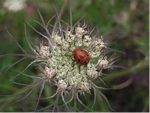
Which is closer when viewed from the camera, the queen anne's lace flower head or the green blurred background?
the queen anne's lace flower head

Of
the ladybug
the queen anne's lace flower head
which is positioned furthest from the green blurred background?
the ladybug

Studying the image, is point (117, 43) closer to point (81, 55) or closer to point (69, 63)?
point (69, 63)

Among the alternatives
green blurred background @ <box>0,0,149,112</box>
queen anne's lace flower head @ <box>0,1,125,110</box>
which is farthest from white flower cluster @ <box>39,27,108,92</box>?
green blurred background @ <box>0,0,149,112</box>

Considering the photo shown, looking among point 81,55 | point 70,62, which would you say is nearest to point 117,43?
point 70,62

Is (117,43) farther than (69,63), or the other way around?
(117,43)

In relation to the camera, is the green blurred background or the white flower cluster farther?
the green blurred background

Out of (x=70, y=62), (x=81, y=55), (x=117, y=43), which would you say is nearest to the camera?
(x=81, y=55)

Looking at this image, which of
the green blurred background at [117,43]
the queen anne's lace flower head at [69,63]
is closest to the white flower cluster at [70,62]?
the queen anne's lace flower head at [69,63]

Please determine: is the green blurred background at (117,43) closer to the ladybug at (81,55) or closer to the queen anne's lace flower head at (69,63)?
the queen anne's lace flower head at (69,63)

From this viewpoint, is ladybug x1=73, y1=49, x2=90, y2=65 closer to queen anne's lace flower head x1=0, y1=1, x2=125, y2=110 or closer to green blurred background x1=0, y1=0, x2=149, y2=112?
queen anne's lace flower head x1=0, y1=1, x2=125, y2=110
